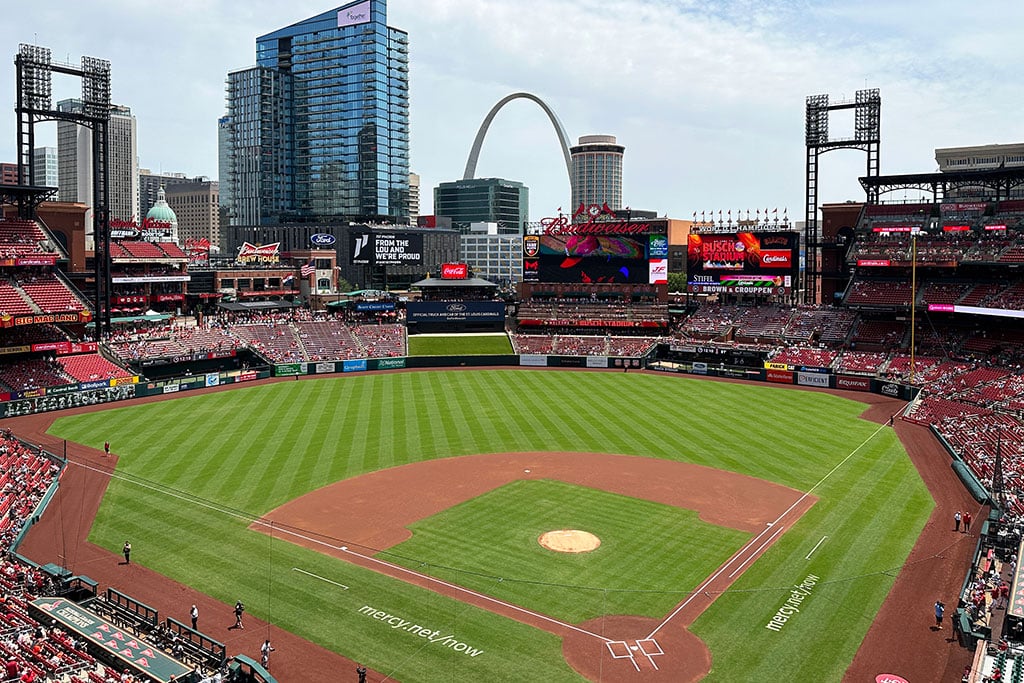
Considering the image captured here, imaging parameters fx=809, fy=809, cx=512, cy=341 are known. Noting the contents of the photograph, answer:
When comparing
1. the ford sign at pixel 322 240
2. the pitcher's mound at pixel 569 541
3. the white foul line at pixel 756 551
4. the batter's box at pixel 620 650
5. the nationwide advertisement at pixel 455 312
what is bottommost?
the batter's box at pixel 620 650

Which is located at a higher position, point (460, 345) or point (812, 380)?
point (460, 345)

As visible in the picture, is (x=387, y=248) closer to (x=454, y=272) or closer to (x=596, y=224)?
(x=454, y=272)

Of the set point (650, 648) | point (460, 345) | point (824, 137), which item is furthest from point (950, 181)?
point (650, 648)

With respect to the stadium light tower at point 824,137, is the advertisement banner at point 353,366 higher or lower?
lower

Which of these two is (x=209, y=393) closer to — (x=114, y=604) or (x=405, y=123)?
(x=114, y=604)

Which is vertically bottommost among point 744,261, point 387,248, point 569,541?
point 569,541

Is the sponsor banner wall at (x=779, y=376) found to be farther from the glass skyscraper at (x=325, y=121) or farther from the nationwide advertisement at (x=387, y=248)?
the glass skyscraper at (x=325, y=121)

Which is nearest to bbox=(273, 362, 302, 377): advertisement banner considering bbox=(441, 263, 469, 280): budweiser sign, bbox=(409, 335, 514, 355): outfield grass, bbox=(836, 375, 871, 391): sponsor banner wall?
bbox=(409, 335, 514, 355): outfield grass


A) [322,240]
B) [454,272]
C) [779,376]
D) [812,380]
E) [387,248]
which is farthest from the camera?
[322,240]

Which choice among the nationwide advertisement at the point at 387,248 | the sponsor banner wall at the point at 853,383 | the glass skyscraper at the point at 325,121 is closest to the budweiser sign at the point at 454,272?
the nationwide advertisement at the point at 387,248
